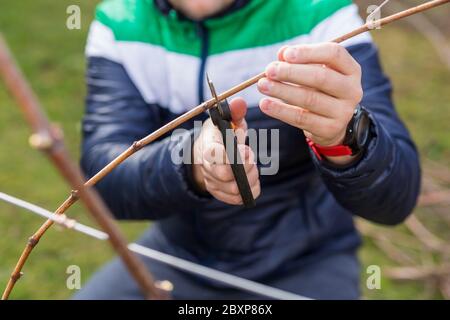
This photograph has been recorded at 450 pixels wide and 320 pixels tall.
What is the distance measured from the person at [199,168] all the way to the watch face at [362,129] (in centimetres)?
4

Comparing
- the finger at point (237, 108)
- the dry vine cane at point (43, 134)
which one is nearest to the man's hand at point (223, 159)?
the finger at point (237, 108)

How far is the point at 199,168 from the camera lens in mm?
643

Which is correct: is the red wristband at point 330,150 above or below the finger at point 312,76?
below

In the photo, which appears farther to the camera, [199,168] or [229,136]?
[199,168]

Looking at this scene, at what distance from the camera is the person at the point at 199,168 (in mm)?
731

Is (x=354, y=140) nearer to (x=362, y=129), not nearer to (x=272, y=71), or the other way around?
(x=362, y=129)

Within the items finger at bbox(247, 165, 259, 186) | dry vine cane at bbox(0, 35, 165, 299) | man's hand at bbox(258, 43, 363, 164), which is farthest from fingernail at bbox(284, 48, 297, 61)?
dry vine cane at bbox(0, 35, 165, 299)

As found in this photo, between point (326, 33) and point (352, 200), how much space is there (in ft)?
0.69

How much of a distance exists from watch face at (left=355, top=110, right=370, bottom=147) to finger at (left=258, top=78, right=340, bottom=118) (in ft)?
0.27

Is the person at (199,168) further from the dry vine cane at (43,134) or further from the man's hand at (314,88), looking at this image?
the dry vine cane at (43,134)

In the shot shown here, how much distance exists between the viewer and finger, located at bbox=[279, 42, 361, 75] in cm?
47

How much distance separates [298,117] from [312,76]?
1.7 inches

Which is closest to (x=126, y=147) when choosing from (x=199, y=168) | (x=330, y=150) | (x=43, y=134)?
(x=199, y=168)
